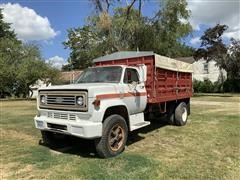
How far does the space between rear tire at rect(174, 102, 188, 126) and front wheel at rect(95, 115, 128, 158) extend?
399cm

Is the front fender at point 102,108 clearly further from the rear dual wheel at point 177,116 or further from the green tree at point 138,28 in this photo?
the green tree at point 138,28

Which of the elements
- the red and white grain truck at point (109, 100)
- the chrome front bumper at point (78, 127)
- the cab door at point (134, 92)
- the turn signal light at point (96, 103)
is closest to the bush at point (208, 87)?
the red and white grain truck at point (109, 100)

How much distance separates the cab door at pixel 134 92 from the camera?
743 cm

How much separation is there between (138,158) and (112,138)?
0.74 m

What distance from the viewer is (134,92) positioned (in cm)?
768

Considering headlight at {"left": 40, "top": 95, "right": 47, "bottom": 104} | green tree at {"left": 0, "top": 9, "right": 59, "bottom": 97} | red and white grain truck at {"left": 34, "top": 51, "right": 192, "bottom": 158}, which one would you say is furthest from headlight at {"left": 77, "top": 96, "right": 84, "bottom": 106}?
green tree at {"left": 0, "top": 9, "right": 59, "bottom": 97}

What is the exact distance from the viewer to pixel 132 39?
27.7 meters

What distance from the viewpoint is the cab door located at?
24.4ft

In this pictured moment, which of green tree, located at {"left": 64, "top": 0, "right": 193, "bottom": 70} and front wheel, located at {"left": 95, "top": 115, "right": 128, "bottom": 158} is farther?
green tree, located at {"left": 64, "top": 0, "right": 193, "bottom": 70}

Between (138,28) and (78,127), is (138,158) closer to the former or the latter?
(78,127)

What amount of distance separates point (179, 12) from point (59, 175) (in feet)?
78.1

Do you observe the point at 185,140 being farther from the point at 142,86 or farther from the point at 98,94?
the point at 98,94

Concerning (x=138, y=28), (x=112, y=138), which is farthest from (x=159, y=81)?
(x=138, y=28)

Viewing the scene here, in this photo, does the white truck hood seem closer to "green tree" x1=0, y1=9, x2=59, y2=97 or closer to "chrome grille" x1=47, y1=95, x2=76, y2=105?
"chrome grille" x1=47, y1=95, x2=76, y2=105
